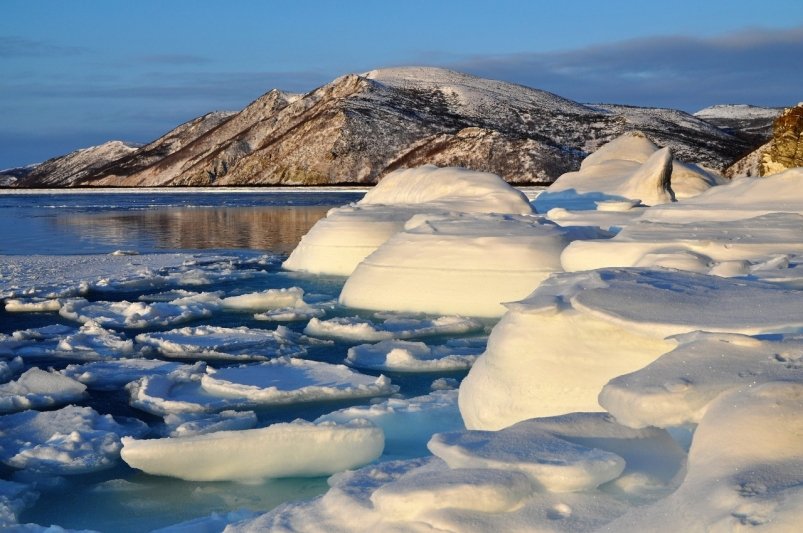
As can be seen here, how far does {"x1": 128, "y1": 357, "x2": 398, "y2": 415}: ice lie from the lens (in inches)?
255

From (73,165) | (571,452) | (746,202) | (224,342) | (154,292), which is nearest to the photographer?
(571,452)

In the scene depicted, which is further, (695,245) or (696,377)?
(695,245)

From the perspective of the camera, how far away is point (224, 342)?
884 cm

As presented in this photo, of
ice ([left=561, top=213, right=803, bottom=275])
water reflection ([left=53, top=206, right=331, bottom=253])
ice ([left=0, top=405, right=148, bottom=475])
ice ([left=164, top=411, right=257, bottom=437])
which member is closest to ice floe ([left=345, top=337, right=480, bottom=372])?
ice ([left=561, top=213, right=803, bottom=275])

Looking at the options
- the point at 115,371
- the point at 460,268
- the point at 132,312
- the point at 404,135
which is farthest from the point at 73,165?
the point at 115,371

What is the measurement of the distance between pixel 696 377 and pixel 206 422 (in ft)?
11.5

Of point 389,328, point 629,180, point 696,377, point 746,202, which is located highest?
point 629,180

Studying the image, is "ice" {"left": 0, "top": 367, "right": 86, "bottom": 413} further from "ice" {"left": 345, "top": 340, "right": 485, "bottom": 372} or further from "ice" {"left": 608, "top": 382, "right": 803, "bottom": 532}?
"ice" {"left": 608, "top": 382, "right": 803, "bottom": 532}

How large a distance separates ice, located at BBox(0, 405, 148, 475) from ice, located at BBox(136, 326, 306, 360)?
2263mm

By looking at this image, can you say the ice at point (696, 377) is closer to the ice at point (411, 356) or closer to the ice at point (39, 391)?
the ice at point (411, 356)

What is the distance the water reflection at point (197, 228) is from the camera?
21.2 metres

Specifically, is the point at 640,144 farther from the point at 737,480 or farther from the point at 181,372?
the point at 737,480

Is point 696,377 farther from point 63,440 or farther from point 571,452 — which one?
Answer: point 63,440

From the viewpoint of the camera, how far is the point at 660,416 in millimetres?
3184
